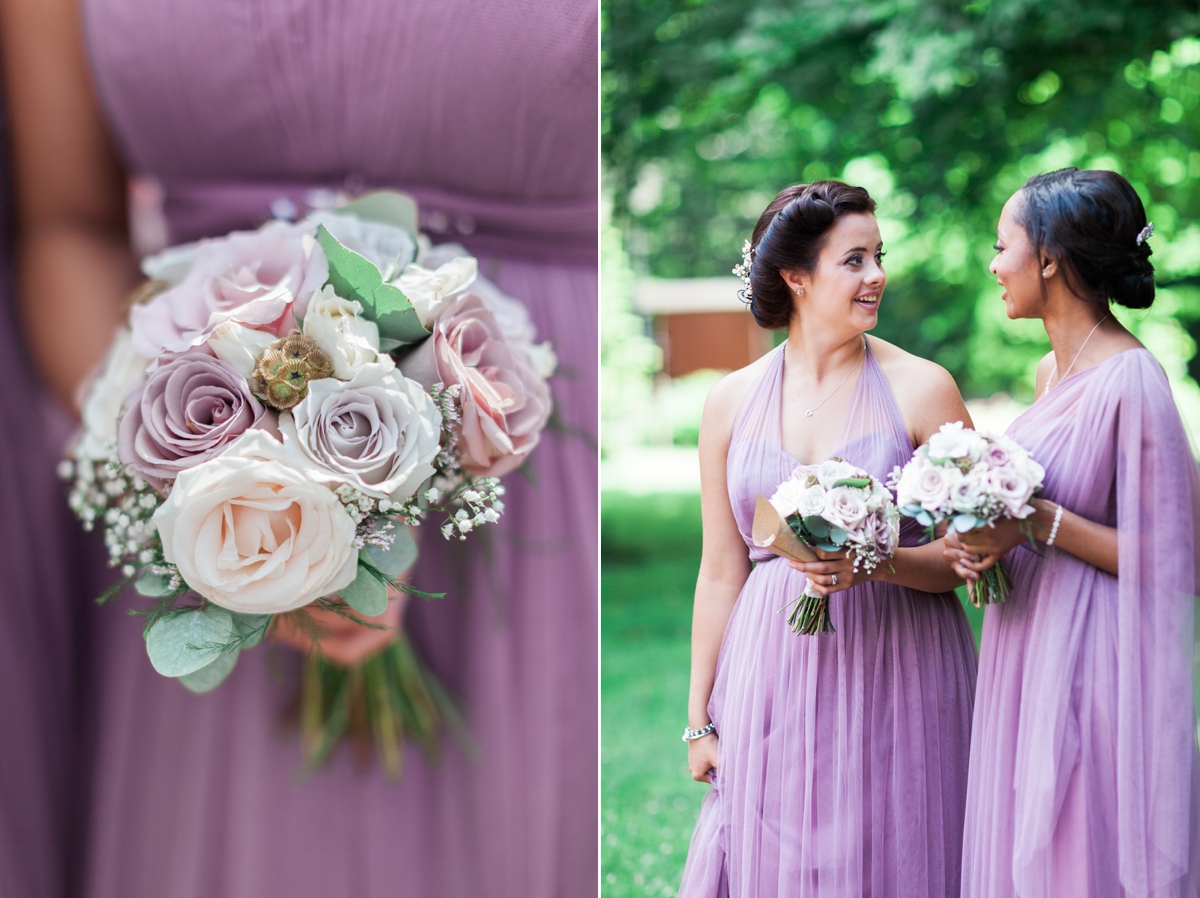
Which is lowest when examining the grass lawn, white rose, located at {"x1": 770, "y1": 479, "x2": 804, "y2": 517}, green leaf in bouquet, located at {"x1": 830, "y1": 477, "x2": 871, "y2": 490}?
the grass lawn

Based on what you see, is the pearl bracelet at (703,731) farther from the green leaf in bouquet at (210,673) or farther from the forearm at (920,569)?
the green leaf in bouquet at (210,673)

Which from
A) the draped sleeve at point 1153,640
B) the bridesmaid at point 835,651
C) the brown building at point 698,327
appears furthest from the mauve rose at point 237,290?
the brown building at point 698,327

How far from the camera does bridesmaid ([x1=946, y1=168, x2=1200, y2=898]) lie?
1.52 meters

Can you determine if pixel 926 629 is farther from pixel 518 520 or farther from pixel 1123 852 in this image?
pixel 518 520

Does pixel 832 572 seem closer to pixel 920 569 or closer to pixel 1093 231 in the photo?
pixel 920 569

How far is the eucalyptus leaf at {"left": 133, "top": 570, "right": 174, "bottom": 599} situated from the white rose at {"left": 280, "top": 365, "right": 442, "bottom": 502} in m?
0.41

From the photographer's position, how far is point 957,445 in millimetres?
1485

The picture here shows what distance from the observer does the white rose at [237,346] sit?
1455mm

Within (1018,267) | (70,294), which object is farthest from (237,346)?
(1018,267)

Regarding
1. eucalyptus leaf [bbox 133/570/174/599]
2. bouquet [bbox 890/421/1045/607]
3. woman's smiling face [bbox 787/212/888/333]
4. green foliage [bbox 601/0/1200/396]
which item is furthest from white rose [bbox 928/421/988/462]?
green foliage [bbox 601/0/1200/396]

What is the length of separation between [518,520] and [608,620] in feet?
16.0

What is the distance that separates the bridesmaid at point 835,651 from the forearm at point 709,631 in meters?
0.05

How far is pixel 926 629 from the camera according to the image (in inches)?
71.6

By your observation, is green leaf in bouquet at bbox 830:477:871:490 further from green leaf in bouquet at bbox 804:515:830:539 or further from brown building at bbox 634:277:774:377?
brown building at bbox 634:277:774:377
